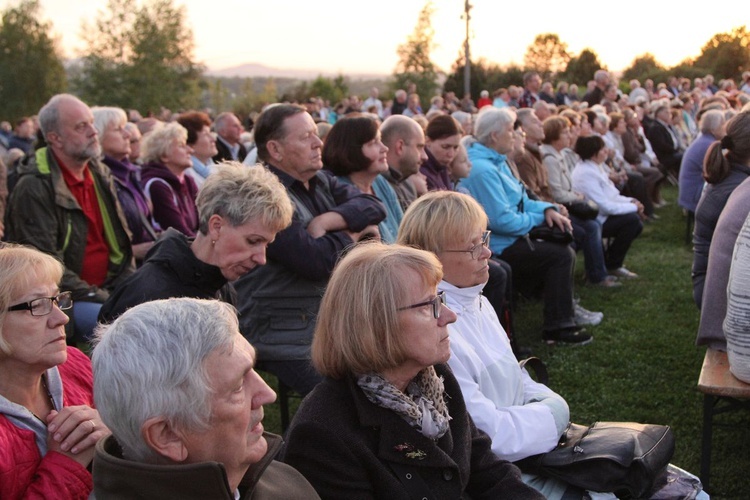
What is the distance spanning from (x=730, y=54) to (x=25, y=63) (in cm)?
3792

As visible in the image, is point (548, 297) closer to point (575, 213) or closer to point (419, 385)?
point (575, 213)

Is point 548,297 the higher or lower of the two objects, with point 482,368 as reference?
lower

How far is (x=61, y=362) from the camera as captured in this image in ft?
7.48

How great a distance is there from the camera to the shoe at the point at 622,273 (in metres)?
7.67

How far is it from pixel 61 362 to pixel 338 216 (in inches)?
68.6

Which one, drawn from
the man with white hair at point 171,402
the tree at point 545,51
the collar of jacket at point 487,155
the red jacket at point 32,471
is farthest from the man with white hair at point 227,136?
the tree at point 545,51

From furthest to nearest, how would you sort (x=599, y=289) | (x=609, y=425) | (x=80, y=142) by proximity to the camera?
(x=599, y=289) < (x=80, y=142) < (x=609, y=425)

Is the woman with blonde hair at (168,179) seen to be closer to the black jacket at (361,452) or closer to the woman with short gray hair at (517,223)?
the woman with short gray hair at (517,223)

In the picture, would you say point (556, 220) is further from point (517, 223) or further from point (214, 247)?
point (214, 247)

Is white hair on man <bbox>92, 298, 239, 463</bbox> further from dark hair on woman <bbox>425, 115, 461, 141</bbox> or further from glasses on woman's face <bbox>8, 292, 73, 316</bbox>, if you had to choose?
dark hair on woman <bbox>425, 115, 461, 141</bbox>

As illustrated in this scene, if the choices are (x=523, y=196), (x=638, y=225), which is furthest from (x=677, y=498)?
(x=638, y=225)

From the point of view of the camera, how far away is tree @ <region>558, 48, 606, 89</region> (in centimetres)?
3997

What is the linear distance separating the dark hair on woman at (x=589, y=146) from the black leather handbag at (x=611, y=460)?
5.48m

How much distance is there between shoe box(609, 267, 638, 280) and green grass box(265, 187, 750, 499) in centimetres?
10
